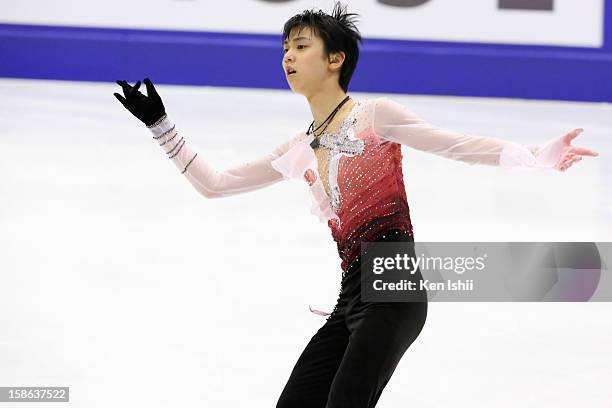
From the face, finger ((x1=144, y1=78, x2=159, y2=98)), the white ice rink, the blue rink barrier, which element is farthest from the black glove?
the blue rink barrier

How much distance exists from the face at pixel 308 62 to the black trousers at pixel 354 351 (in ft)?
1.30

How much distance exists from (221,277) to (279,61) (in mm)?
6026

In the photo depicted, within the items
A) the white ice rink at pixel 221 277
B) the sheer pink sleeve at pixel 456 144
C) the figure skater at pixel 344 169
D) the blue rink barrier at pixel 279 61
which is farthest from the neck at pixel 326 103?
the blue rink barrier at pixel 279 61

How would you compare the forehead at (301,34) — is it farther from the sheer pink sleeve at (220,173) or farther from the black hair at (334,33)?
the sheer pink sleeve at (220,173)

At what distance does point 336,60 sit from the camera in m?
2.79

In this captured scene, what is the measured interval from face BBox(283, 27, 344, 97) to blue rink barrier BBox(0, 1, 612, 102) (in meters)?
7.79

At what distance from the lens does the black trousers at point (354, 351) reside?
8.00ft

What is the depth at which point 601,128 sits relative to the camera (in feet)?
29.4

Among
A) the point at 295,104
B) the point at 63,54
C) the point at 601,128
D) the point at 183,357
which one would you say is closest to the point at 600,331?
the point at 183,357

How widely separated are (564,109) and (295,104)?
234 cm

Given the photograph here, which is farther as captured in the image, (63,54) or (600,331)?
(63,54)

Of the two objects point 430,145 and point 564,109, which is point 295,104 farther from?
point 430,145

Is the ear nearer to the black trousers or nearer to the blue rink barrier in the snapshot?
the black trousers

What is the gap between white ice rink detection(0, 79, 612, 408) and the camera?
350 centimetres
